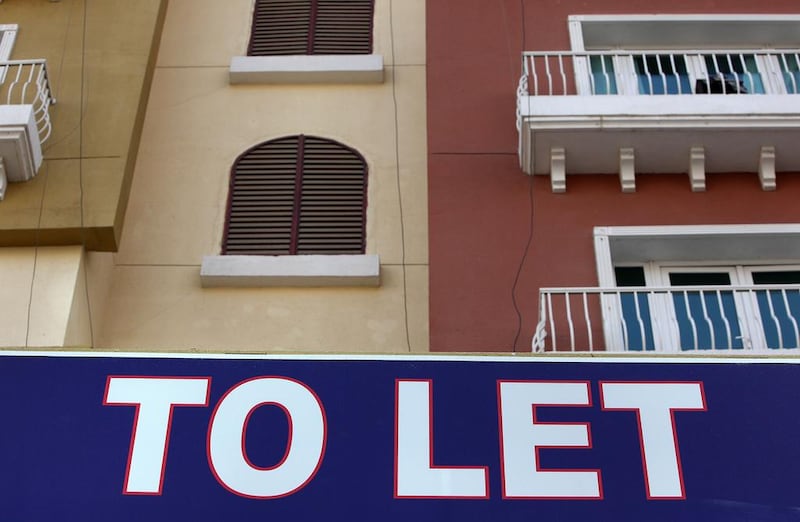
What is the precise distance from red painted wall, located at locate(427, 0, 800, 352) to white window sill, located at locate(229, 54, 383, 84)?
100cm

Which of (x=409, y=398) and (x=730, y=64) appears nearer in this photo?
(x=409, y=398)

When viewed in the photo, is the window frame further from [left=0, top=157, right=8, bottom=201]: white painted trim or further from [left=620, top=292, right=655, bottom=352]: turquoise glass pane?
[left=620, top=292, right=655, bottom=352]: turquoise glass pane

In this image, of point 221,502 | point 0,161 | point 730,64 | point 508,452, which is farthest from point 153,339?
point 730,64

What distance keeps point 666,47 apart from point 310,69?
4368mm

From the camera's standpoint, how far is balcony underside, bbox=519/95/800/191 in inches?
470

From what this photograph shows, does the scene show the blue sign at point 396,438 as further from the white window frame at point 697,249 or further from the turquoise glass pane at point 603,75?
the turquoise glass pane at point 603,75

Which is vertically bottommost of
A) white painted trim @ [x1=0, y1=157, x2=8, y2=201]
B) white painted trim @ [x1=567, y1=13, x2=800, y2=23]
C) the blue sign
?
the blue sign

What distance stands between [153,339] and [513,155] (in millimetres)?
4334

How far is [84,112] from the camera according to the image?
502 inches

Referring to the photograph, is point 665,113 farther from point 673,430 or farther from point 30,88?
point 30,88

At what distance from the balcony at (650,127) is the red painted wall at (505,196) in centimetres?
17

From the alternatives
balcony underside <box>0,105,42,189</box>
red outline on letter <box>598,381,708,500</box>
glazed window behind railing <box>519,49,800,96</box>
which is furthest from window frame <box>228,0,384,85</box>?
red outline on letter <box>598,381,708,500</box>

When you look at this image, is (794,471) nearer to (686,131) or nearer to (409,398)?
(409,398)

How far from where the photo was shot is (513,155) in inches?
496
